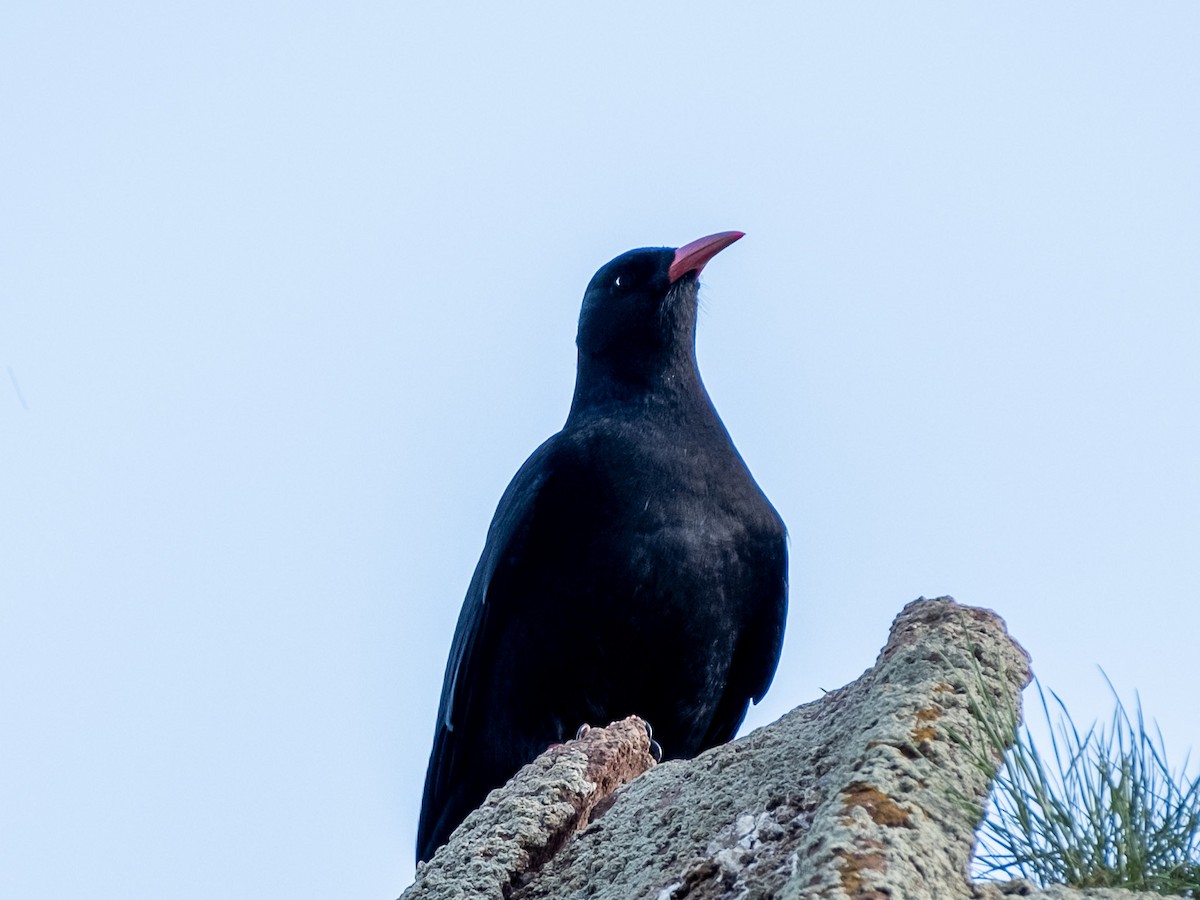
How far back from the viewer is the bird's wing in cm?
625

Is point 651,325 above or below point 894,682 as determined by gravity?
above

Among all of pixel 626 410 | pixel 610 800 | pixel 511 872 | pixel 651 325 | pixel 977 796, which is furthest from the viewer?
pixel 651 325

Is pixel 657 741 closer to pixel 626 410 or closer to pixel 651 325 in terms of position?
pixel 626 410

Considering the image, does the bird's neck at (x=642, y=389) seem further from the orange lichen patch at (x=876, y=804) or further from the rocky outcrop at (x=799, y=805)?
the orange lichen patch at (x=876, y=804)

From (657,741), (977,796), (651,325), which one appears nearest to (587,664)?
(657,741)

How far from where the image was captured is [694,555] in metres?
6.08

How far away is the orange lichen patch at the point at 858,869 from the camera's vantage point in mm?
2139

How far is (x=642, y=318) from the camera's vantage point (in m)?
7.23

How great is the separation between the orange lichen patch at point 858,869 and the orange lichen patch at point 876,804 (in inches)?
4.4

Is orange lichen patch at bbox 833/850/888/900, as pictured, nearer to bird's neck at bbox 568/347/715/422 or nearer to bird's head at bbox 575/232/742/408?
bird's neck at bbox 568/347/715/422

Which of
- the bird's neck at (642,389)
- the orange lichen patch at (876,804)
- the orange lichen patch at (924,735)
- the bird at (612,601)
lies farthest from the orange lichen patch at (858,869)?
the bird's neck at (642,389)

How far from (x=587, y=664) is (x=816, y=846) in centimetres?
382

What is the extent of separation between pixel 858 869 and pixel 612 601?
3863 mm

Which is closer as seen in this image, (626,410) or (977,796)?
(977,796)
